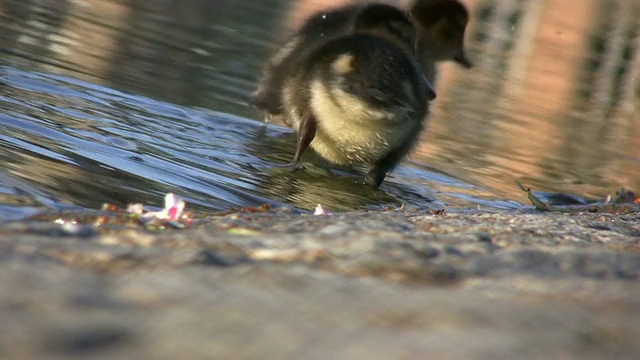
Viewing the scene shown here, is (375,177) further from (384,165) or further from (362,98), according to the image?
(362,98)

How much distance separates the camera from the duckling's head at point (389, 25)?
623 centimetres

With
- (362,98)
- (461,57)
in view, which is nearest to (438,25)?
(461,57)

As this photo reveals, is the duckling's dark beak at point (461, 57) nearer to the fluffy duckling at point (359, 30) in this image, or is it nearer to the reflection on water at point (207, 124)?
the fluffy duckling at point (359, 30)

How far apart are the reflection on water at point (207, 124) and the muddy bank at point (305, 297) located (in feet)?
4.29

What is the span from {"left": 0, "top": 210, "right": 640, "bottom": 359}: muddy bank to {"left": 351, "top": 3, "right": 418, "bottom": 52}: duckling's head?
366 cm

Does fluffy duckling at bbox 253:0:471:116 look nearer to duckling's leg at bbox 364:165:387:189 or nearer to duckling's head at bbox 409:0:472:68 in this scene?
duckling's head at bbox 409:0:472:68

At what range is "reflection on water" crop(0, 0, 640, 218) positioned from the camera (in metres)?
4.57

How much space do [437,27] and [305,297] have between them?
5.60 m

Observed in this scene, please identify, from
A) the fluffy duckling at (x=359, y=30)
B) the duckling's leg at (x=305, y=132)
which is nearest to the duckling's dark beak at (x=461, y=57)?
the fluffy duckling at (x=359, y=30)

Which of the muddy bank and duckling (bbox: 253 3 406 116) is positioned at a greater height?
the muddy bank

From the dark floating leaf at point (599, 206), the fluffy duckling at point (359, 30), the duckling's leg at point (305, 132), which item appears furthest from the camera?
the fluffy duckling at point (359, 30)

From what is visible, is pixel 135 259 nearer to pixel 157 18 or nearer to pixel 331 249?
pixel 331 249

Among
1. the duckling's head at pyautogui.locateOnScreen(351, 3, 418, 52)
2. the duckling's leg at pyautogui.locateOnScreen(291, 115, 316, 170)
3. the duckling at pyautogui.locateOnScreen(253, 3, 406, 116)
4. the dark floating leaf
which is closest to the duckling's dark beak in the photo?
the duckling at pyautogui.locateOnScreen(253, 3, 406, 116)

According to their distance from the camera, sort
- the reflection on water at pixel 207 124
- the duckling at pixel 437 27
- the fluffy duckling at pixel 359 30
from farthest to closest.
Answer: the duckling at pixel 437 27 → the fluffy duckling at pixel 359 30 → the reflection on water at pixel 207 124
